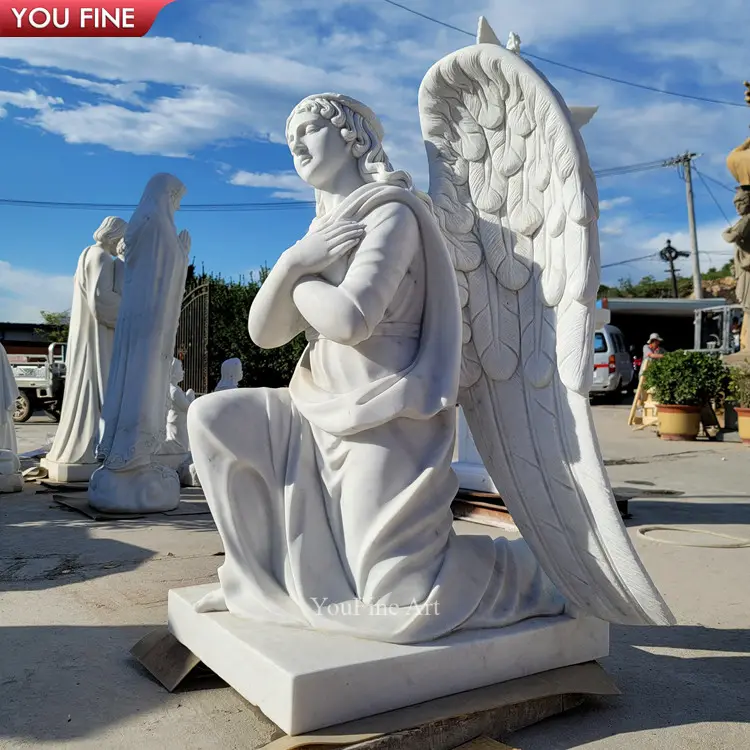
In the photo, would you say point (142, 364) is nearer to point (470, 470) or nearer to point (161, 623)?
point (470, 470)

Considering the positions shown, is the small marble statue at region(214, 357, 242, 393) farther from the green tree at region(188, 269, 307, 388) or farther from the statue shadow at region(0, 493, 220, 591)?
the green tree at region(188, 269, 307, 388)

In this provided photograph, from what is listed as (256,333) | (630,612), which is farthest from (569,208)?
(630,612)

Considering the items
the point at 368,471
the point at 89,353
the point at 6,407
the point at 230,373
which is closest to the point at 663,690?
the point at 368,471

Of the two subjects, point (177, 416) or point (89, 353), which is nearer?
point (89, 353)

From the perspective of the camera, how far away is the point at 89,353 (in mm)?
7168

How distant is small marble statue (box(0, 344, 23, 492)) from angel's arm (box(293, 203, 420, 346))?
527cm

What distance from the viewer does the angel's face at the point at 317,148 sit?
2357mm

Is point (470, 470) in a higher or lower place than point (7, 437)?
lower

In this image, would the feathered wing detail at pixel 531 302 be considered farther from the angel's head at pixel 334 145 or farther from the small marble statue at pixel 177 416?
the small marble statue at pixel 177 416

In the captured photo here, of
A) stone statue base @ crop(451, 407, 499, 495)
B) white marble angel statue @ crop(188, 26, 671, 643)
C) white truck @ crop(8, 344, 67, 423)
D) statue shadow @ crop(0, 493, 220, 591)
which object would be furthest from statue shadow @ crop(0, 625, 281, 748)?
white truck @ crop(8, 344, 67, 423)

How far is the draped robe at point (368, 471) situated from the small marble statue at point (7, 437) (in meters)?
4.89

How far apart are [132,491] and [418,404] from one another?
395 centimetres

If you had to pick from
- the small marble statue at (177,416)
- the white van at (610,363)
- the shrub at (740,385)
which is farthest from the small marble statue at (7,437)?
the white van at (610,363)

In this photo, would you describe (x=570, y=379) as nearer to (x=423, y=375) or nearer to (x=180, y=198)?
(x=423, y=375)
